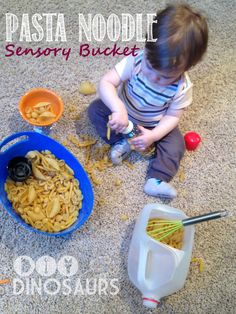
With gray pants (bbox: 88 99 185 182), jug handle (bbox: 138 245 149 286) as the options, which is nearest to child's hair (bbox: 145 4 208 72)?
gray pants (bbox: 88 99 185 182)

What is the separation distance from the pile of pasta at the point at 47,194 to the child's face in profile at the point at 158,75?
0.30 meters

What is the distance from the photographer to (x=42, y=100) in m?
1.08

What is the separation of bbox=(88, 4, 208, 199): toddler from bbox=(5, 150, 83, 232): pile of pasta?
148mm

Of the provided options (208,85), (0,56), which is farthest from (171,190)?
(0,56)

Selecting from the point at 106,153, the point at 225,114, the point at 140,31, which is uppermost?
the point at 140,31

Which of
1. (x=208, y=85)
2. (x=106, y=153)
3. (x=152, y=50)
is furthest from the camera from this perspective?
(x=208, y=85)

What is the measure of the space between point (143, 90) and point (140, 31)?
1.17 feet

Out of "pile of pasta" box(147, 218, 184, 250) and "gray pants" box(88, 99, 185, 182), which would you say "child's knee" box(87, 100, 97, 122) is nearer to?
"gray pants" box(88, 99, 185, 182)

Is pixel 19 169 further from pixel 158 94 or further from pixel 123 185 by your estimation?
pixel 158 94

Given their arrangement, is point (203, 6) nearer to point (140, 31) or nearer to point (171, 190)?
point (140, 31)

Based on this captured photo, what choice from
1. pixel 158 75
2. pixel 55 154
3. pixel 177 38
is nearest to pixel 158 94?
pixel 158 75

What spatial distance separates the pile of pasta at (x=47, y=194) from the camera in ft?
3.17

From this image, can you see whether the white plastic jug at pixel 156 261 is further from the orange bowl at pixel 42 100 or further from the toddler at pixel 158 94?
the orange bowl at pixel 42 100

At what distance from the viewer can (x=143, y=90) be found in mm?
956
